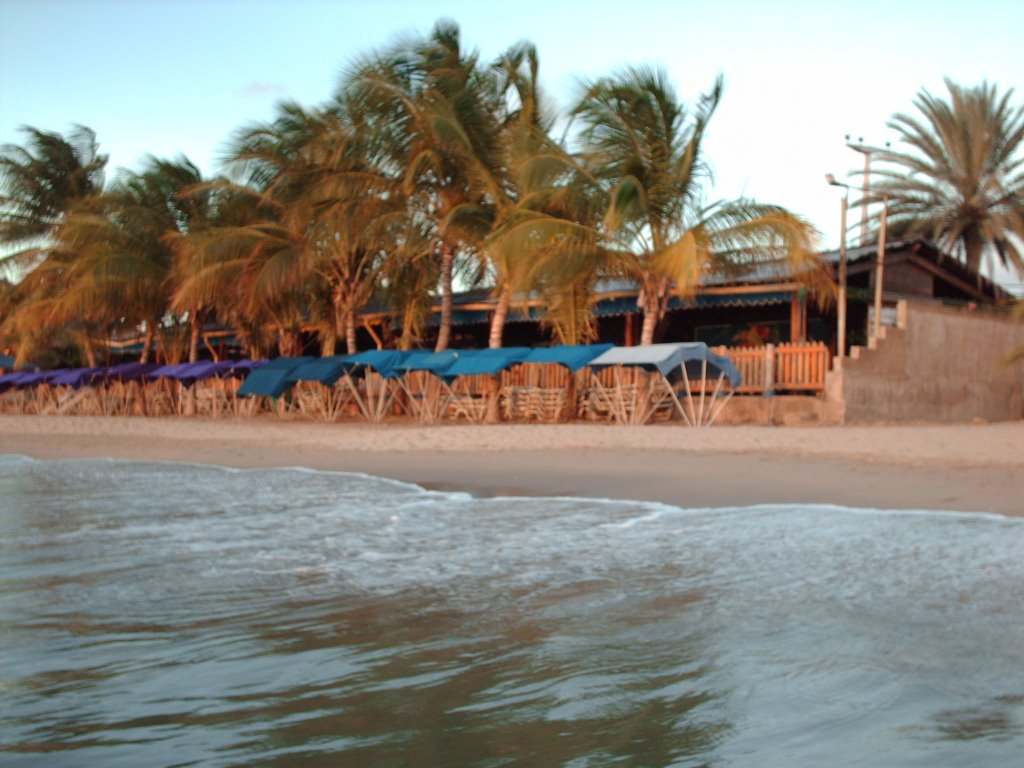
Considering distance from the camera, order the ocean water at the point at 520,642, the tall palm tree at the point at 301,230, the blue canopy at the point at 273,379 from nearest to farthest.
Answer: the ocean water at the point at 520,642 < the tall palm tree at the point at 301,230 < the blue canopy at the point at 273,379

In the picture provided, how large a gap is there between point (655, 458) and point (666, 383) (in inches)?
198

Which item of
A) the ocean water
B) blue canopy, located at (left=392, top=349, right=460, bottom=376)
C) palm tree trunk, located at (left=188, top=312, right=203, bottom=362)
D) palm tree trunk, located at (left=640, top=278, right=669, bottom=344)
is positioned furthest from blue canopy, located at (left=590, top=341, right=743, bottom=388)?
palm tree trunk, located at (left=188, top=312, right=203, bottom=362)

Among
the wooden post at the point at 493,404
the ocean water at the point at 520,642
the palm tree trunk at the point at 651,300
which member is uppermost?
the palm tree trunk at the point at 651,300

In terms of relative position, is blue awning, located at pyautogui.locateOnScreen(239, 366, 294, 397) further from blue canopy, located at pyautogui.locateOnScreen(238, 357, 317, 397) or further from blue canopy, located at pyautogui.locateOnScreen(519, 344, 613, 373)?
blue canopy, located at pyautogui.locateOnScreen(519, 344, 613, 373)

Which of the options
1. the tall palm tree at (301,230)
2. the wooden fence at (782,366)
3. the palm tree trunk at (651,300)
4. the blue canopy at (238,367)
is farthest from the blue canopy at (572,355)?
the blue canopy at (238,367)

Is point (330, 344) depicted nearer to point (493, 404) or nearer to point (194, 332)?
point (194, 332)

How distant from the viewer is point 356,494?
32.6 ft

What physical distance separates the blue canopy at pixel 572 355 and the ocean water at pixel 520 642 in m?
9.88

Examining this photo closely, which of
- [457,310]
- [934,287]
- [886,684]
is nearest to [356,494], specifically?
[886,684]

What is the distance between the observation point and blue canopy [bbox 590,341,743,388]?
16562mm

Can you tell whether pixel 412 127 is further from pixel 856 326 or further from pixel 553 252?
pixel 856 326

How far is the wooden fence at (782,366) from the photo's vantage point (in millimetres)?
A: 17703

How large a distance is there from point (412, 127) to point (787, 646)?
18.3 meters

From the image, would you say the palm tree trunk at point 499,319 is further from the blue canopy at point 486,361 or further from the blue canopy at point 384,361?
the blue canopy at point 384,361
